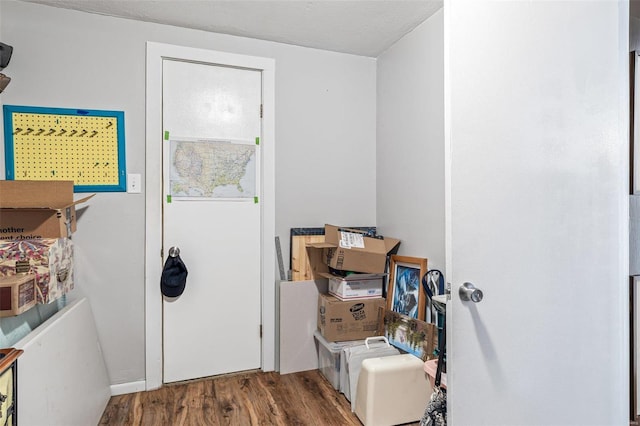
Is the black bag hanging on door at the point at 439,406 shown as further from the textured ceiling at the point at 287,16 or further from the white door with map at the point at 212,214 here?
the textured ceiling at the point at 287,16

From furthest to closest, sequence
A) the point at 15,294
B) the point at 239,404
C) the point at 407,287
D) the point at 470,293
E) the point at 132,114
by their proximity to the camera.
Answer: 1. the point at 407,287
2. the point at 132,114
3. the point at 239,404
4. the point at 15,294
5. the point at 470,293

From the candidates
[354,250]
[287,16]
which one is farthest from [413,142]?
[287,16]

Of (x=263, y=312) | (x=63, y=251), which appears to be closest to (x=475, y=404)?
(x=263, y=312)

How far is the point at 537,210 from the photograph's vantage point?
1348 mm

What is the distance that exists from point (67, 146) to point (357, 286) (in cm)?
198

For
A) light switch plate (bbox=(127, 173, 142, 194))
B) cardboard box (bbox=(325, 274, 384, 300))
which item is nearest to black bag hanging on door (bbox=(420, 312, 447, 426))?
cardboard box (bbox=(325, 274, 384, 300))

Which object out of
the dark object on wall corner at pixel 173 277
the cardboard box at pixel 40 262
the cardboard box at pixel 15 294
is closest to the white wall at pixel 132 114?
the dark object on wall corner at pixel 173 277

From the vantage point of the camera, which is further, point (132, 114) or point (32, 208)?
point (132, 114)

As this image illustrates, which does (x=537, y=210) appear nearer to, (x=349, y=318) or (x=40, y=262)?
(x=349, y=318)

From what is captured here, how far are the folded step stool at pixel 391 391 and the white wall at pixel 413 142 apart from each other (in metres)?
0.62

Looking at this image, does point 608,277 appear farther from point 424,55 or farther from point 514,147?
point 424,55

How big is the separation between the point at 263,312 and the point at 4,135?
1861 mm

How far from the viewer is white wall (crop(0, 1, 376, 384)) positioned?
7.25ft

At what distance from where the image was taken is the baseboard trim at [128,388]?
235 cm
